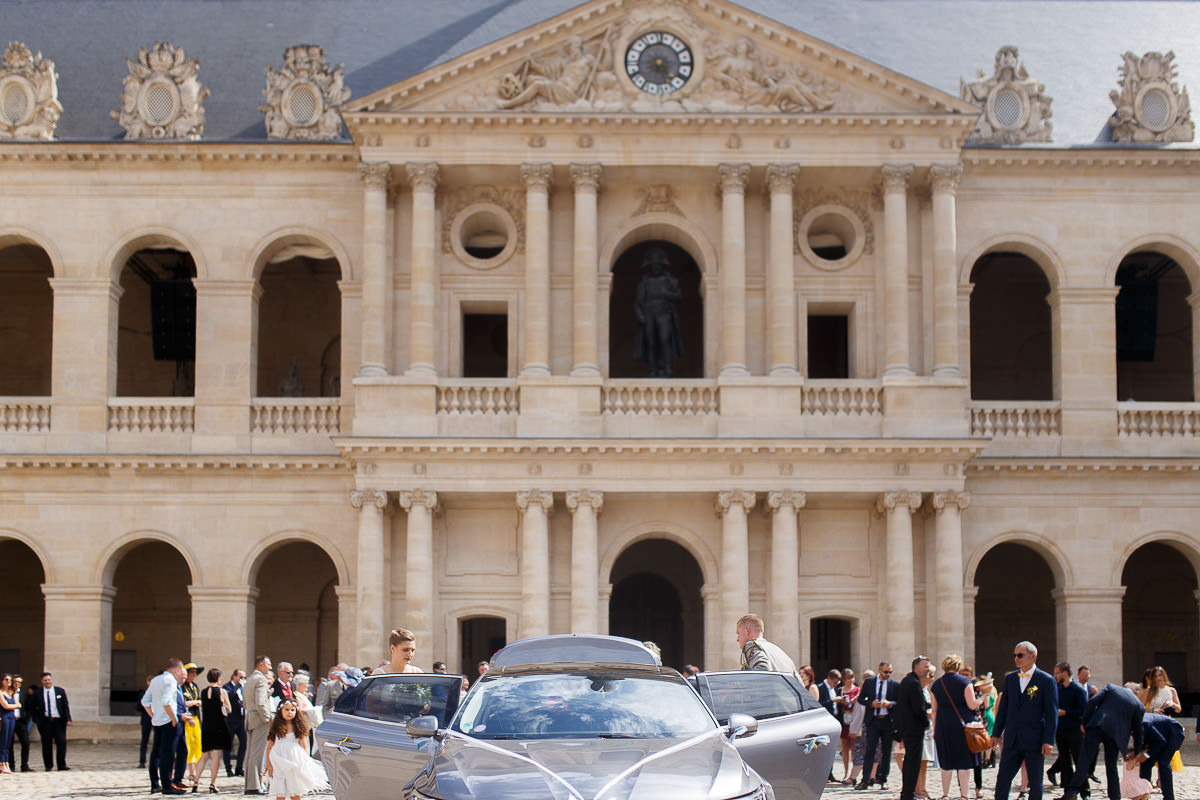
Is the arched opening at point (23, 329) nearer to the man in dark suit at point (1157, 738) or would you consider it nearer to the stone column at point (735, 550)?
the stone column at point (735, 550)

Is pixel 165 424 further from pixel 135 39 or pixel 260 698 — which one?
pixel 260 698

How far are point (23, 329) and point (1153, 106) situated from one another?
89.4ft

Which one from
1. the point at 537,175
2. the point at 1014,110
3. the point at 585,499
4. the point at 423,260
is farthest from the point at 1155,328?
the point at 423,260

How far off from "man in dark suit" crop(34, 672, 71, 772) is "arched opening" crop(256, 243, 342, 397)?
12.4 metres

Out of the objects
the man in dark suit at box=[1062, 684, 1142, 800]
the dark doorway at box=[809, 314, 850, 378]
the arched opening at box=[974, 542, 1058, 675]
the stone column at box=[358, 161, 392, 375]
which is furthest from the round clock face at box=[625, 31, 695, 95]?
the man in dark suit at box=[1062, 684, 1142, 800]

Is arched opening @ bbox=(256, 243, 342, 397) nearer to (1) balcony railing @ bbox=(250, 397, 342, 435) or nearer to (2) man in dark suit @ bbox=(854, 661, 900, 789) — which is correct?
(1) balcony railing @ bbox=(250, 397, 342, 435)

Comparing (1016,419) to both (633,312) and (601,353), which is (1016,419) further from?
(633,312)

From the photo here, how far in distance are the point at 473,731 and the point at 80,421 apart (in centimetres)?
2450

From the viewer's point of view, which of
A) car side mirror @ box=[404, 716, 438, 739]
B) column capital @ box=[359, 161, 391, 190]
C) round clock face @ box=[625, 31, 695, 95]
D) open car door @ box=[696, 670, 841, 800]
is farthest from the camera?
round clock face @ box=[625, 31, 695, 95]

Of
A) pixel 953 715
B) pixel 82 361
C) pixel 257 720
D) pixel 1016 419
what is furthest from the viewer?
pixel 82 361

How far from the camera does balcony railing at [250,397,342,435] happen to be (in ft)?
113

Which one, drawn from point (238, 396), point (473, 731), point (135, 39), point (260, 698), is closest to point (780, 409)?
point (238, 396)

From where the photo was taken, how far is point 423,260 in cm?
3356

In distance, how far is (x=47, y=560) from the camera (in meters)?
34.2
